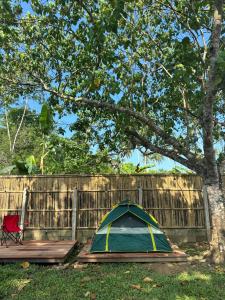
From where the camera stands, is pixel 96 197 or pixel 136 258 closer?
pixel 136 258

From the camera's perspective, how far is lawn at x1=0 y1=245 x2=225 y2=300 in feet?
14.8

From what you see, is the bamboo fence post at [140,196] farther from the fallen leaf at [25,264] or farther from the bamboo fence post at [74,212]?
the fallen leaf at [25,264]

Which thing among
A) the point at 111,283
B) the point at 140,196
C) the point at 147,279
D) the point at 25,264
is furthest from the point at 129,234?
the point at 25,264

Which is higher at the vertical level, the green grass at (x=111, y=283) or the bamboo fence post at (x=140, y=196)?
the bamboo fence post at (x=140, y=196)

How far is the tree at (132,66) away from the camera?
6113 millimetres

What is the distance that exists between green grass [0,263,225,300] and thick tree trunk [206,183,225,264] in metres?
0.37

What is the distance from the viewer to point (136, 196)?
934 cm

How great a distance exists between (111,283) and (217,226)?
8.87 feet

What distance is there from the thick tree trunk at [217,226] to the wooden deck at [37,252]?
328 cm

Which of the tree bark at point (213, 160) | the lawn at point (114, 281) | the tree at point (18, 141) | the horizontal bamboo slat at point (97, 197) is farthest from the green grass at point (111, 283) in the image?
the tree at point (18, 141)

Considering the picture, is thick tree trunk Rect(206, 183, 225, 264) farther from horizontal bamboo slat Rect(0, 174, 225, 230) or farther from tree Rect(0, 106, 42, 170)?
tree Rect(0, 106, 42, 170)

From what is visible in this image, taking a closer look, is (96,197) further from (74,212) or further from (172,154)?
(172,154)

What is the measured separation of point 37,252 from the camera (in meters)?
6.81

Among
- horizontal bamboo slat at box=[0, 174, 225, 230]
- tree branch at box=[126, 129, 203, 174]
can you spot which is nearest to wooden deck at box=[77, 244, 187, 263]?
tree branch at box=[126, 129, 203, 174]
